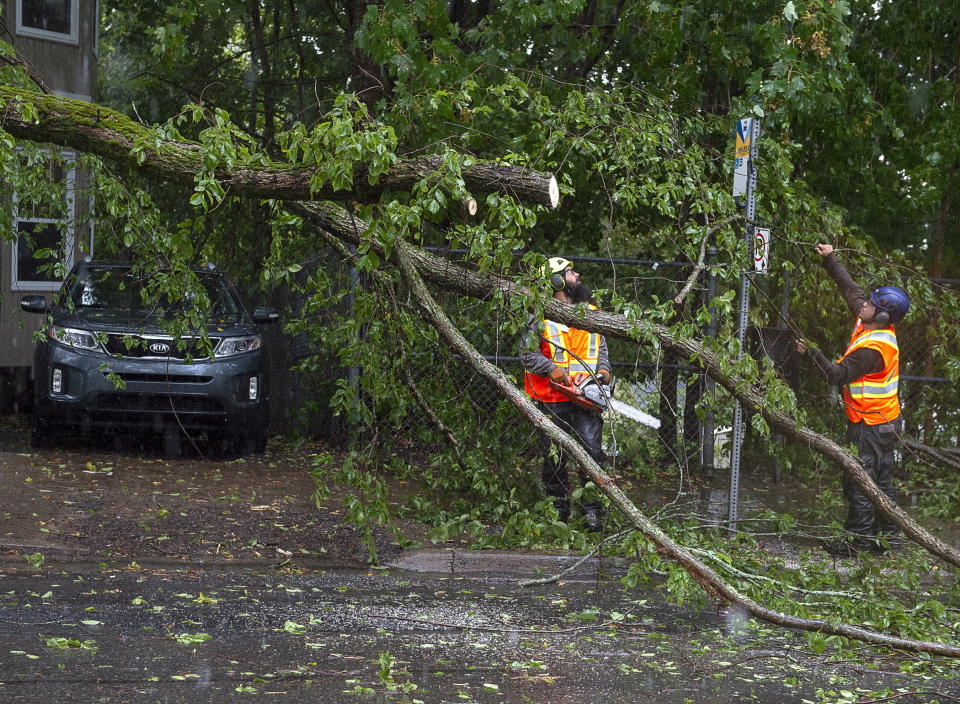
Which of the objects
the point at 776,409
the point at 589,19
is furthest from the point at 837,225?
the point at 589,19

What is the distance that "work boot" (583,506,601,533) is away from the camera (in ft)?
27.8

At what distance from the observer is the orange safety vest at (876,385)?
28.2ft

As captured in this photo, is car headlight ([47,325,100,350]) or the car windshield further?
the car windshield

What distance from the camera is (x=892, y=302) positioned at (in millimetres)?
8523

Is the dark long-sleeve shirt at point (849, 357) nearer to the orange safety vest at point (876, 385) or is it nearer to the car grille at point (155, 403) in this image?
the orange safety vest at point (876, 385)

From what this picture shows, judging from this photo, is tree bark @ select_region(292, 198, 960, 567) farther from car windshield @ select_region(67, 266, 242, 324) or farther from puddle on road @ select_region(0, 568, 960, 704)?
car windshield @ select_region(67, 266, 242, 324)

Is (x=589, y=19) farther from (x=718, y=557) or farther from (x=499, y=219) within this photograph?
(x=718, y=557)

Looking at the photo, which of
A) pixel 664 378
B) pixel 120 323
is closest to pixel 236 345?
pixel 120 323

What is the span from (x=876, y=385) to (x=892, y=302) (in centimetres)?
61

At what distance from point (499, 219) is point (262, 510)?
3355mm

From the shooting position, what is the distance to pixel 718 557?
20.6 ft

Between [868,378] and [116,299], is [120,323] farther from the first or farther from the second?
A: [868,378]

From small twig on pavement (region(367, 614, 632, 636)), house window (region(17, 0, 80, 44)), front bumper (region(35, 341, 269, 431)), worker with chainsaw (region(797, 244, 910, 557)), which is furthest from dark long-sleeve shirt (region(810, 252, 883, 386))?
house window (region(17, 0, 80, 44))

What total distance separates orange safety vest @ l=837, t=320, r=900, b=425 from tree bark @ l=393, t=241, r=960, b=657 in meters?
3.10
